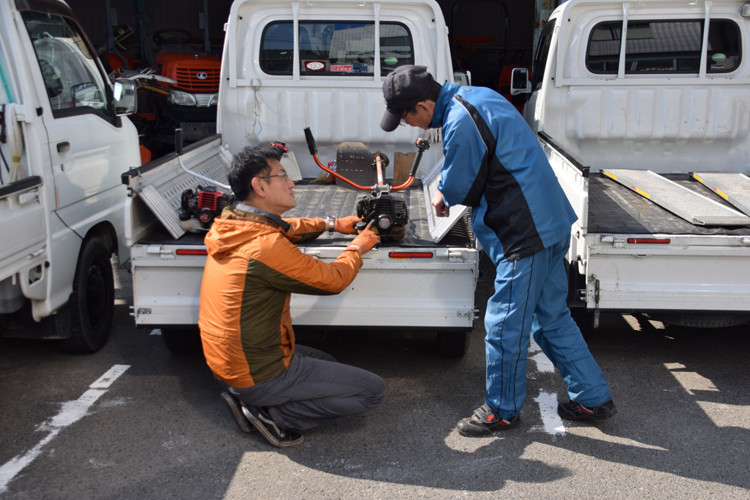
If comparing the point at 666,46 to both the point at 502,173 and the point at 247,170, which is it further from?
the point at 247,170

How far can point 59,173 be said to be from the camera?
4156 millimetres

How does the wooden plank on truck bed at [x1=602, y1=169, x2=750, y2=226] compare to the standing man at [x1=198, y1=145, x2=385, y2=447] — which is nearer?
the standing man at [x1=198, y1=145, x2=385, y2=447]

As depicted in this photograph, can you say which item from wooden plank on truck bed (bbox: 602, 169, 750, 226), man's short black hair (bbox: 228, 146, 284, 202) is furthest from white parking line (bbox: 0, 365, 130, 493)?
wooden plank on truck bed (bbox: 602, 169, 750, 226)

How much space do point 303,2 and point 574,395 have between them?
3719 millimetres

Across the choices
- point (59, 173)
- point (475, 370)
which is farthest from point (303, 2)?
point (475, 370)

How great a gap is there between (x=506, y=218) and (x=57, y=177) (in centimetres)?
263

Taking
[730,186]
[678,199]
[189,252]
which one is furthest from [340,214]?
[730,186]

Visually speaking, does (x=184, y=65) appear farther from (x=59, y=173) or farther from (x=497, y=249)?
(x=497, y=249)

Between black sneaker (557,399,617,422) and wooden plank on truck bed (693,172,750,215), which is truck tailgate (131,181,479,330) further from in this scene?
wooden plank on truck bed (693,172,750,215)

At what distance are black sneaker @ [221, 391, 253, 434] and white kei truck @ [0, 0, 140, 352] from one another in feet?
4.23

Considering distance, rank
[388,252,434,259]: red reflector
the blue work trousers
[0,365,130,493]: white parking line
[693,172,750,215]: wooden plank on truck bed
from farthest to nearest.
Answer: [693,172,750,215]: wooden plank on truck bed
[388,252,434,259]: red reflector
the blue work trousers
[0,365,130,493]: white parking line

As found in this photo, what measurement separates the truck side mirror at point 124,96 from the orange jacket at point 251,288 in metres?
2.10

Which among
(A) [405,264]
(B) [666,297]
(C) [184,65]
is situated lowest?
(B) [666,297]

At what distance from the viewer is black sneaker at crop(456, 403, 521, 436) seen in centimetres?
354
